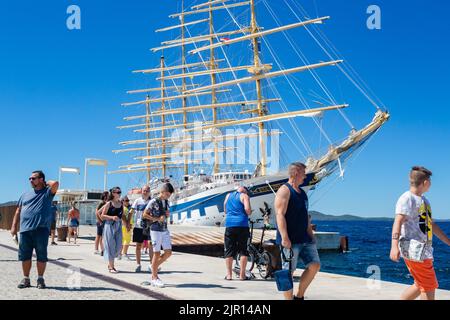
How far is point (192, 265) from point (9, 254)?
6068mm

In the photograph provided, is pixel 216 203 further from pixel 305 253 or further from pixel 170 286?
pixel 305 253

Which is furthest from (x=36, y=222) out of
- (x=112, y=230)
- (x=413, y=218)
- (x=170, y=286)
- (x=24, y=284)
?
(x=413, y=218)

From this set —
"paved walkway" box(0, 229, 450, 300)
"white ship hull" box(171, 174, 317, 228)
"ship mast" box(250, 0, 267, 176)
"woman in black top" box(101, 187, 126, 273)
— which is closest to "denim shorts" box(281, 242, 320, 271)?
"paved walkway" box(0, 229, 450, 300)

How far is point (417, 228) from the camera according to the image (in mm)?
6340

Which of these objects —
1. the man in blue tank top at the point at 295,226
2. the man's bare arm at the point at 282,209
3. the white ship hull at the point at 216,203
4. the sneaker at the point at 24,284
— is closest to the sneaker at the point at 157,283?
the sneaker at the point at 24,284

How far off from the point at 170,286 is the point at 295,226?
3.38 m

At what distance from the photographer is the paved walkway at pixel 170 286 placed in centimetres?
851

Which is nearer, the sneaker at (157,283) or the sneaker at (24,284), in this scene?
the sneaker at (24,284)

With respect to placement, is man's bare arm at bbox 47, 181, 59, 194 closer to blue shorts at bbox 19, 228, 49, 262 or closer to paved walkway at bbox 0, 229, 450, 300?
blue shorts at bbox 19, 228, 49, 262

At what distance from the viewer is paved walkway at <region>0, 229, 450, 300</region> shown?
851 centimetres

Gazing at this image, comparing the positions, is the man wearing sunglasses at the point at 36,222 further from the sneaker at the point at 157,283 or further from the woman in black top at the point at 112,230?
the woman in black top at the point at 112,230

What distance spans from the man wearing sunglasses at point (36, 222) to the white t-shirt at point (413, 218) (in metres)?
5.59
